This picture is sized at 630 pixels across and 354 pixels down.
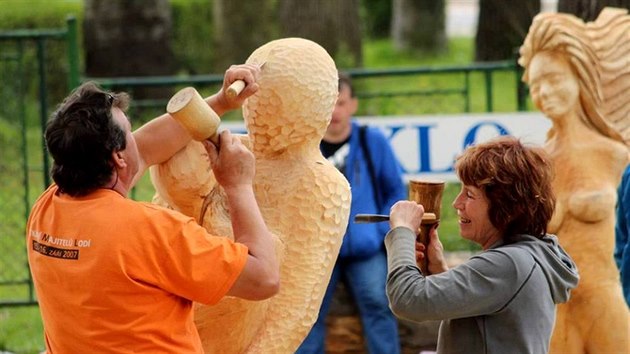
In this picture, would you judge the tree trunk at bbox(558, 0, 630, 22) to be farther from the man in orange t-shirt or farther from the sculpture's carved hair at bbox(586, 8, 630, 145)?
the man in orange t-shirt

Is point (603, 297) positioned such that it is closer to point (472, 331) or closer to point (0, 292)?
point (472, 331)

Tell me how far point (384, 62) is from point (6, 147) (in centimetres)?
910

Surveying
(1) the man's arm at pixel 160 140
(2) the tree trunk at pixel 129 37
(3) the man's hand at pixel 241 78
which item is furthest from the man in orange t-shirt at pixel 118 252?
(2) the tree trunk at pixel 129 37

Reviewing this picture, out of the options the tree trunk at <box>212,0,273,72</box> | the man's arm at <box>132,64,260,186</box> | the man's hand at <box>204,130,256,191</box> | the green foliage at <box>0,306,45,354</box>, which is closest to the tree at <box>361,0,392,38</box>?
the tree trunk at <box>212,0,273,72</box>

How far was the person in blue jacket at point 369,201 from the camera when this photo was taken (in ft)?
17.6

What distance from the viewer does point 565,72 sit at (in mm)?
4469

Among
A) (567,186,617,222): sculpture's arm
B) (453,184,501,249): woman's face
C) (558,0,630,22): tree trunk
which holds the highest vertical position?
(558,0,630,22): tree trunk

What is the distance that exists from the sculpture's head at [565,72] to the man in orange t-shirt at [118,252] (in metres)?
2.09

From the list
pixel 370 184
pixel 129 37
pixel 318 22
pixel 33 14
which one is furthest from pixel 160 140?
pixel 33 14

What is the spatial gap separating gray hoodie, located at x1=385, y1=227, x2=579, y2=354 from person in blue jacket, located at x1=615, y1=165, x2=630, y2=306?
5.71 ft

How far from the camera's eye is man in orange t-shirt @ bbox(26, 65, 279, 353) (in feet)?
8.31

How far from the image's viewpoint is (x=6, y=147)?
7.20 meters

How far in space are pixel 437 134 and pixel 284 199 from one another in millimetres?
3732

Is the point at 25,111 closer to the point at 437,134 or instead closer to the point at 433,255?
the point at 437,134
